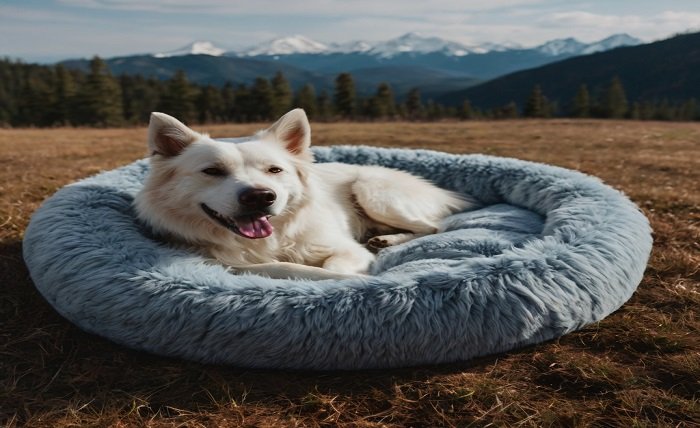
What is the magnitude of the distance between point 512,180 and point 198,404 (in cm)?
370

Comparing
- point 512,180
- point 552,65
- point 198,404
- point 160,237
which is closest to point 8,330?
point 160,237

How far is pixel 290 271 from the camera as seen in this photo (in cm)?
304

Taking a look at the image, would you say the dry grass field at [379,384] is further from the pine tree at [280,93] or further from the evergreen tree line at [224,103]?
the pine tree at [280,93]

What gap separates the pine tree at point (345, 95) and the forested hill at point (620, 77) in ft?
325

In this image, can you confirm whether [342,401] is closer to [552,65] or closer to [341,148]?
[341,148]

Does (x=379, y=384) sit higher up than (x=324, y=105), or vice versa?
(x=379, y=384)

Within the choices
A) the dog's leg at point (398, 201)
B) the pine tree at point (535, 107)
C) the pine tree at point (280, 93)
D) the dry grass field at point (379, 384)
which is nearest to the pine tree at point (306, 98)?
the pine tree at point (280, 93)

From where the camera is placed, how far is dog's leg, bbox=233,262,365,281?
3.01 meters

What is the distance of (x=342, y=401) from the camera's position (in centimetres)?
212

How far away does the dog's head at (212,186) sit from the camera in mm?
2902

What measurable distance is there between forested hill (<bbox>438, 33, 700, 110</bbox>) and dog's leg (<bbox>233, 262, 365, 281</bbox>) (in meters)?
138

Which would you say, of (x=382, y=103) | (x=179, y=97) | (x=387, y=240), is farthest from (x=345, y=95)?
(x=387, y=240)

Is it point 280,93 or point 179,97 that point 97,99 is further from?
point 280,93

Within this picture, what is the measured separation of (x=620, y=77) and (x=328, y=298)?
175486 mm
